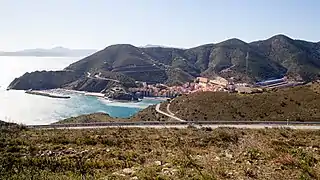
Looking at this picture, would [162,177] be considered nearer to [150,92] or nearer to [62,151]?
[62,151]

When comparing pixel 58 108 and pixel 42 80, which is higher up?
pixel 42 80

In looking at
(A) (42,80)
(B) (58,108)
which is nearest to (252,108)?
(B) (58,108)

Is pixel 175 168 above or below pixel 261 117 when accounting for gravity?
above

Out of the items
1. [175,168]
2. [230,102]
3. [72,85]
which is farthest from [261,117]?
[72,85]

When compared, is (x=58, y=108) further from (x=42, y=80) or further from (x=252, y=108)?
(x=252, y=108)

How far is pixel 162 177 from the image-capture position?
25.6 feet

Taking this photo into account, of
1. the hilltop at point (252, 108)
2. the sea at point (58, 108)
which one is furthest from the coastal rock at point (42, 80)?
the hilltop at point (252, 108)

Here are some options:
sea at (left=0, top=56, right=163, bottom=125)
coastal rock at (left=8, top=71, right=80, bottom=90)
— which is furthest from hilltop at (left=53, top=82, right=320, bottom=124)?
coastal rock at (left=8, top=71, right=80, bottom=90)

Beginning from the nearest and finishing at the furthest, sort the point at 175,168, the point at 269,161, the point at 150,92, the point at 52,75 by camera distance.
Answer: the point at 175,168 < the point at 269,161 < the point at 150,92 < the point at 52,75

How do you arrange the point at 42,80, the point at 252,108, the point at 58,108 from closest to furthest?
1. the point at 252,108
2. the point at 58,108
3. the point at 42,80

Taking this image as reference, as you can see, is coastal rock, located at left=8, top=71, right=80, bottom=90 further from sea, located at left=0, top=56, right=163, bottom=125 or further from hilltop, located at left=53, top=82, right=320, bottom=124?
hilltop, located at left=53, top=82, right=320, bottom=124

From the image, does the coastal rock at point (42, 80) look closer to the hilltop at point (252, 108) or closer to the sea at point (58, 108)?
the sea at point (58, 108)

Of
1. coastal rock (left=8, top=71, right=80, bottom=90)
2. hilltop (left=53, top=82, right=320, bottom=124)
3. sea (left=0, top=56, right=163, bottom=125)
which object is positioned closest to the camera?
hilltop (left=53, top=82, right=320, bottom=124)

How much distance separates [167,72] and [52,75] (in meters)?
62.9
